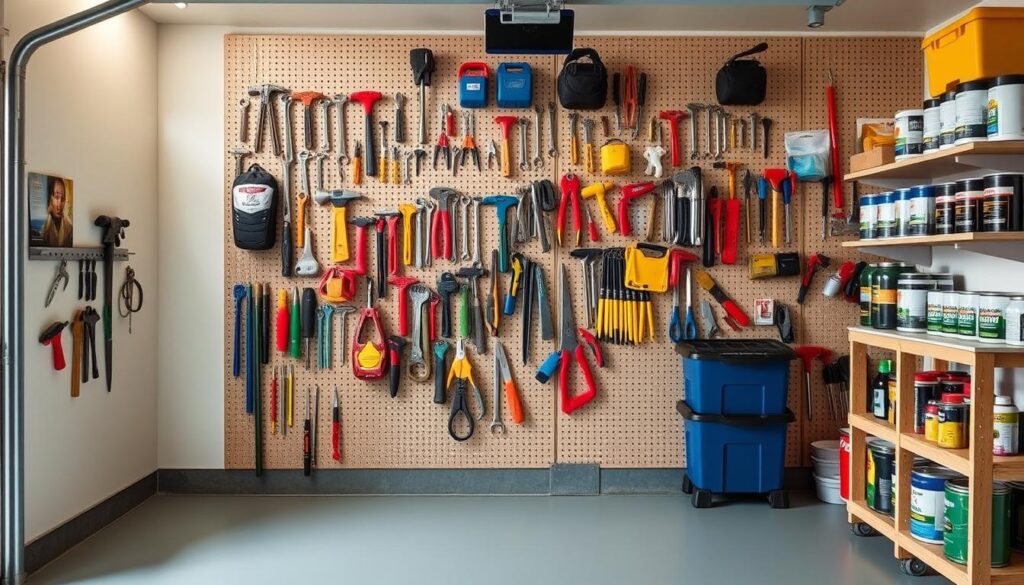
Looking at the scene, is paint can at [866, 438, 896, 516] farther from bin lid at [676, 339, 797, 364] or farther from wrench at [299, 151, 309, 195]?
wrench at [299, 151, 309, 195]

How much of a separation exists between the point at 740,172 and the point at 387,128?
2.00 metres

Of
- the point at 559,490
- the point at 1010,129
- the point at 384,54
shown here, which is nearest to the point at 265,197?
the point at 384,54

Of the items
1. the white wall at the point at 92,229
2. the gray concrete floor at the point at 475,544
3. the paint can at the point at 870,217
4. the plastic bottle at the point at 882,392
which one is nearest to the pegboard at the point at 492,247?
the gray concrete floor at the point at 475,544

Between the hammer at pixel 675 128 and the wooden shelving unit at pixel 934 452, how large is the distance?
51.9 inches

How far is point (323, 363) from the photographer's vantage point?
4.13 m

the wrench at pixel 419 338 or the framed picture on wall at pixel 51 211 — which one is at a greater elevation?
the framed picture on wall at pixel 51 211

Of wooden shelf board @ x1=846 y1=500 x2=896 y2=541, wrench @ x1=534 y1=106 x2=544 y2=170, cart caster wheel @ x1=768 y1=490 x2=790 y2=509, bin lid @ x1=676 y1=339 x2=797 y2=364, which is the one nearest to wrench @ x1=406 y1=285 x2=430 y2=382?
wrench @ x1=534 y1=106 x2=544 y2=170

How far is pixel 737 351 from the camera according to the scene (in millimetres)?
3791

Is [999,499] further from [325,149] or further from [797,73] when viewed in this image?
[325,149]

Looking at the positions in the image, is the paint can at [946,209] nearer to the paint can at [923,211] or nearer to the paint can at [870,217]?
the paint can at [923,211]

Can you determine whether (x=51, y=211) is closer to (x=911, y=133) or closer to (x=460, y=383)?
(x=460, y=383)

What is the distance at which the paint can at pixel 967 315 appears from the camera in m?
2.86

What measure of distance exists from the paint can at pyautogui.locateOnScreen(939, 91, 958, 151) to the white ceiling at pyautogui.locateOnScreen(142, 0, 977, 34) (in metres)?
1.01

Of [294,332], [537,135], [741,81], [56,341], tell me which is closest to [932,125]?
[741,81]
